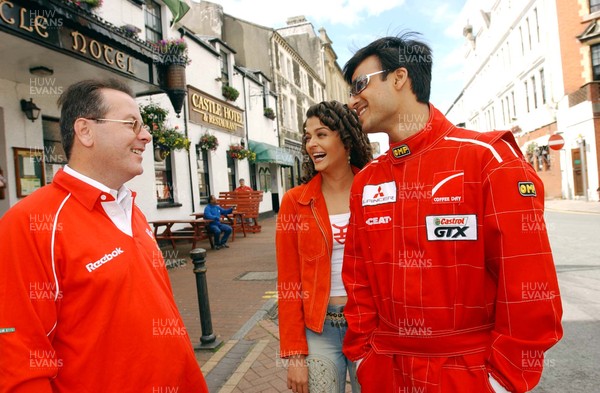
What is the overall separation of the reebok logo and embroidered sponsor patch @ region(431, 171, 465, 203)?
1244 millimetres

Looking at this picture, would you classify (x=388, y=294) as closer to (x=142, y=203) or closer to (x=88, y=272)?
(x=88, y=272)

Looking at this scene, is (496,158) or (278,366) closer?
(496,158)

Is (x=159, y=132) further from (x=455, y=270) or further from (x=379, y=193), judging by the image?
(x=455, y=270)

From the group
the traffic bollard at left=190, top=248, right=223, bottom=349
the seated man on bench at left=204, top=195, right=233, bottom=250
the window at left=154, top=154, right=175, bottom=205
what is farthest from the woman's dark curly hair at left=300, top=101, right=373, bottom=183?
the window at left=154, top=154, right=175, bottom=205

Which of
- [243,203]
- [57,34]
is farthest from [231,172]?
[57,34]

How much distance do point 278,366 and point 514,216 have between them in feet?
10.7

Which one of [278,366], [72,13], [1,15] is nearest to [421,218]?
[278,366]

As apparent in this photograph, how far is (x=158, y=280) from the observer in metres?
1.81

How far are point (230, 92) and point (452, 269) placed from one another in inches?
636

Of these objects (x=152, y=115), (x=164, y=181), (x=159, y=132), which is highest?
(x=152, y=115)

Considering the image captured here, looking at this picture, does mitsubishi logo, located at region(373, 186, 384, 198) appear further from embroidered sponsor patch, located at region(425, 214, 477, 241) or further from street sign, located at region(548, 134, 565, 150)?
street sign, located at region(548, 134, 565, 150)

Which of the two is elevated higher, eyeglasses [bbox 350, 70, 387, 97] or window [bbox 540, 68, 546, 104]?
window [bbox 540, 68, 546, 104]

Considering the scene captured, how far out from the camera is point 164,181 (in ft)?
40.4

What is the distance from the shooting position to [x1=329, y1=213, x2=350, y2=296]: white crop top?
83.2 inches
